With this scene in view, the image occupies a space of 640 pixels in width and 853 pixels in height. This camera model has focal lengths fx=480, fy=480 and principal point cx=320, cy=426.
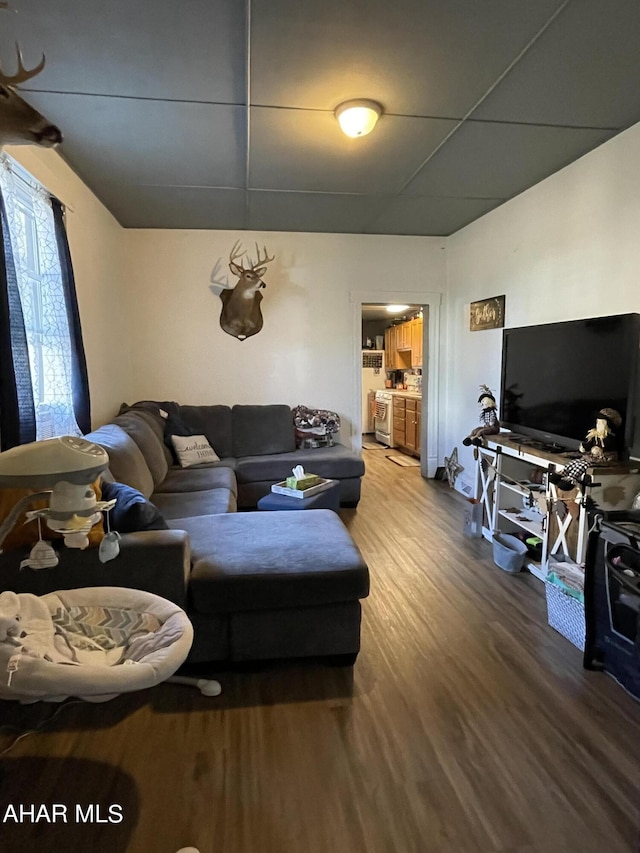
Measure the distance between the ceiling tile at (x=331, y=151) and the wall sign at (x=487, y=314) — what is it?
1277 mm

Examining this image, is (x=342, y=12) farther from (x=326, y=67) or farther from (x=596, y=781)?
(x=596, y=781)

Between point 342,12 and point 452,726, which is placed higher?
point 342,12

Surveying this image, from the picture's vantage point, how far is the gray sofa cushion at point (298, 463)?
13.5ft

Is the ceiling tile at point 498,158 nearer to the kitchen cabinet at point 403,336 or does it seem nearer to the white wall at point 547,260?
the white wall at point 547,260

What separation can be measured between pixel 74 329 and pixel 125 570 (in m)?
1.77

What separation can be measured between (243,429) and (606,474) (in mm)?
3073

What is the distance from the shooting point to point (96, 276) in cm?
373

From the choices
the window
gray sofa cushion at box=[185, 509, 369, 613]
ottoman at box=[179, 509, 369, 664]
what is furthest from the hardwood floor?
the window

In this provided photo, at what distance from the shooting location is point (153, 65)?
6.84ft

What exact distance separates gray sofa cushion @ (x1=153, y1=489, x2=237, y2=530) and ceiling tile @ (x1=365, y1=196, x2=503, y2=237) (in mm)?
2711

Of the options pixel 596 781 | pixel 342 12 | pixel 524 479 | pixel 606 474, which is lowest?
pixel 596 781

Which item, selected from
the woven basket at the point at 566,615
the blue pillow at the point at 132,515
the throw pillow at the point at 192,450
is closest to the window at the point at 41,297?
the blue pillow at the point at 132,515

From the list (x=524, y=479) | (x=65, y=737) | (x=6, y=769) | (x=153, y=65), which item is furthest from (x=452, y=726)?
(x=153, y=65)

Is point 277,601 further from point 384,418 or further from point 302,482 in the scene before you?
point 384,418
